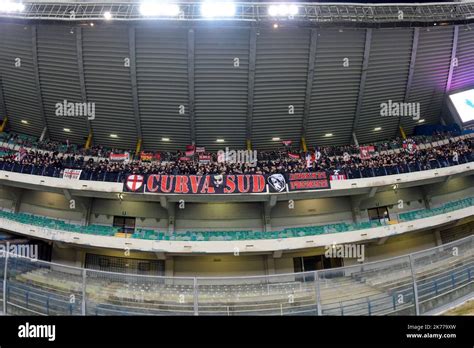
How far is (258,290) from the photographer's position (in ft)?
27.3

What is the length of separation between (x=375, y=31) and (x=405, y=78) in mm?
4802

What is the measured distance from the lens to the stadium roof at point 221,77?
2233 cm

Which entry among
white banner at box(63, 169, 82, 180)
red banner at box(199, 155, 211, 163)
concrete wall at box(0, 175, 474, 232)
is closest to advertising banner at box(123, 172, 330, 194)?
concrete wall at box(0, 175, 474, 232)

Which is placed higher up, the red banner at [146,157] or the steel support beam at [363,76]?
the steel support beam at [363,76]

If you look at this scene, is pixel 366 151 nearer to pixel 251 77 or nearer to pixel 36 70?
pixel 251 77

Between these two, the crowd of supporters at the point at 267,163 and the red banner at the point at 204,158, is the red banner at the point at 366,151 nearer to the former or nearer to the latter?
the crowd of supporters at the point at 267,163

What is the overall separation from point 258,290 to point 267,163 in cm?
1720

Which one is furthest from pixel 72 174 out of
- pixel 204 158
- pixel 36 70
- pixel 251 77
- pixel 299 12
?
pixel 299 12

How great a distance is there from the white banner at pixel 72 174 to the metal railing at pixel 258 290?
14534 mm

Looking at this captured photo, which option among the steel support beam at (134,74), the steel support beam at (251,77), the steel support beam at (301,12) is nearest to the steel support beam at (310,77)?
the steel support beam at (301,12)

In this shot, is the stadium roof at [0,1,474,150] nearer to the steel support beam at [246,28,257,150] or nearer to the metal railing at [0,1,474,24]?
the steel support beam at [246,28,257,150]

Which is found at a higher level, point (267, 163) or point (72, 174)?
point (267, 163)
